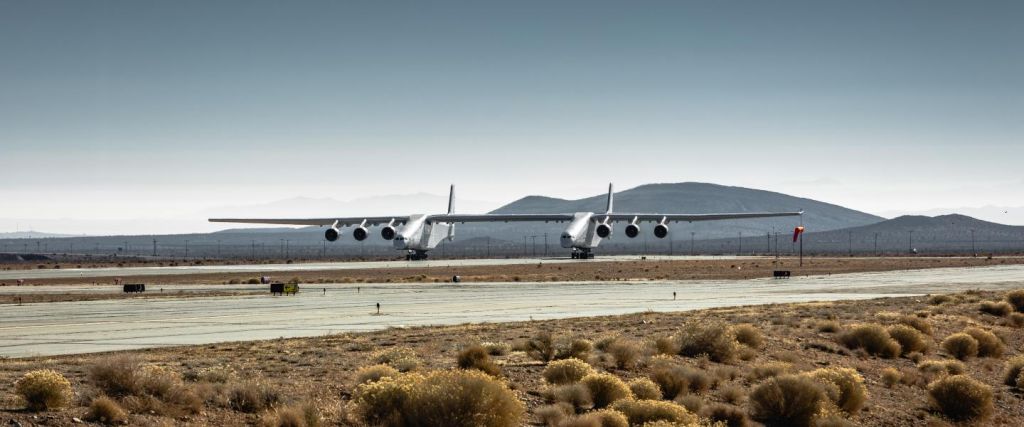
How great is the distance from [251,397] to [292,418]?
147cm

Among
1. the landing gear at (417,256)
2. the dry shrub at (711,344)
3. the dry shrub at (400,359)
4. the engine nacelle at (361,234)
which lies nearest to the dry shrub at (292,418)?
the dry shrub at (400,359)

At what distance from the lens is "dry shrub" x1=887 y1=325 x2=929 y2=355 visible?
27.9 meters

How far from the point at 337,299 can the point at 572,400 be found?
2945cm

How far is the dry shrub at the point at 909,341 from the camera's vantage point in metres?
27.9

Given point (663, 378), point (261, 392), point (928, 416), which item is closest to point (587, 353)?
point (663, 378)

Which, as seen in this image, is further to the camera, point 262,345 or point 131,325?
point 131,325

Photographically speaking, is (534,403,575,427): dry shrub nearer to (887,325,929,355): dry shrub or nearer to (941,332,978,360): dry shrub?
(887,325,929,355): dry shrub

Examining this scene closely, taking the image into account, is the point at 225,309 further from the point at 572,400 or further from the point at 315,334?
the point at 572,400

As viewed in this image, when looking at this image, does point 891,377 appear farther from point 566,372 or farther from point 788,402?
point 566,372

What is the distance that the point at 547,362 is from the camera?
2122 cm

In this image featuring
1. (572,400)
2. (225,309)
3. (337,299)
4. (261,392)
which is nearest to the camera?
(261,392)

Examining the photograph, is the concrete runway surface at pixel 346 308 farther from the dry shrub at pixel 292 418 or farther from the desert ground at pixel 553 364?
the dry shrub at pixel 292 418

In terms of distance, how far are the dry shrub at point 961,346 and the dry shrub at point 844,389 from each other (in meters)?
9.66

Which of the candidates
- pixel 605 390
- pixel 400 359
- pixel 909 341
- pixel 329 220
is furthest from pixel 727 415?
pixel 329 220
